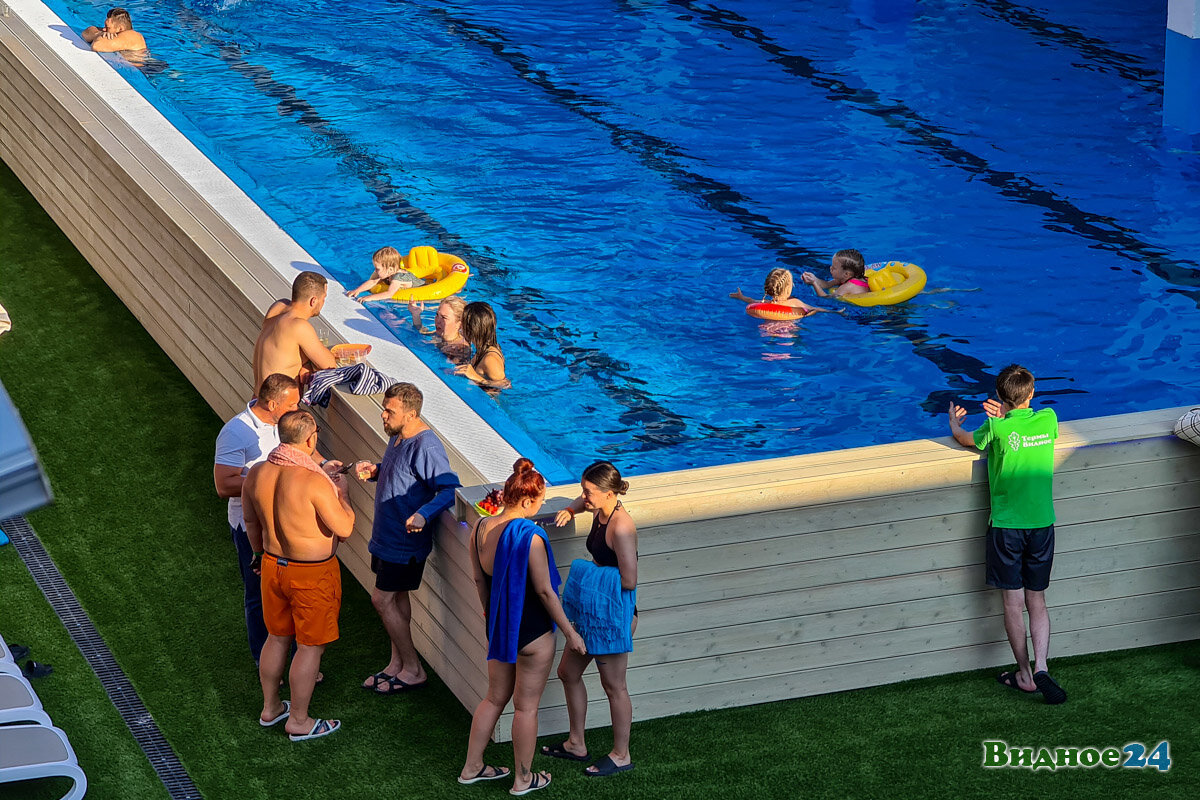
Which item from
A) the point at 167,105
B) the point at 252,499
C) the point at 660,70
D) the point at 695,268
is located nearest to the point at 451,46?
the point at 660,70

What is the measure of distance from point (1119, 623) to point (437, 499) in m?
3.33

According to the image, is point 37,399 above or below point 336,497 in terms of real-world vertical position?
below

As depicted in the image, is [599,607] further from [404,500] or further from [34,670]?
[34,670]

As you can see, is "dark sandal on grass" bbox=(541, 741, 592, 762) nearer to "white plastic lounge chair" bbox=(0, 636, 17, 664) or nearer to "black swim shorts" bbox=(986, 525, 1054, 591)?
"black swim shorts" bbox=(986, 525, 1054, 591)

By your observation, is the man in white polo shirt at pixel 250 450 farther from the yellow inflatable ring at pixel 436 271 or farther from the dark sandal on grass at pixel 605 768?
the yellow inflatable ring at pixel 436 271

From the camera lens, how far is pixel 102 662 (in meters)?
6.81

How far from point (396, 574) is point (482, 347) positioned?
73.4 inches

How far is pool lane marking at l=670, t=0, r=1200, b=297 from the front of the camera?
1027cm

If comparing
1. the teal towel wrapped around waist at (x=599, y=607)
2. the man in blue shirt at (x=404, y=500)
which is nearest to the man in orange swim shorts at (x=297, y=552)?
the man in blue shirt at (x=404, y=500)

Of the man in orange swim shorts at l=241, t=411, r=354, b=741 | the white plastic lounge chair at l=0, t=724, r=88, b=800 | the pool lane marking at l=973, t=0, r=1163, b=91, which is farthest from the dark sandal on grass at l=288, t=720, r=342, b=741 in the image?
the pool lane marking at l=973, t=0, r=1163, b=91

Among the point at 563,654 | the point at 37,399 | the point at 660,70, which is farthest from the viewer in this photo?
the point at 660,70

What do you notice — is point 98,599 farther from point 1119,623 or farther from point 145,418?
point 1119,623

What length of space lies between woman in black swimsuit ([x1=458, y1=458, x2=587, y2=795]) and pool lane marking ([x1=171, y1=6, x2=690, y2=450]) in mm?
2386

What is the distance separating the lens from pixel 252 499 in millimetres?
6145
